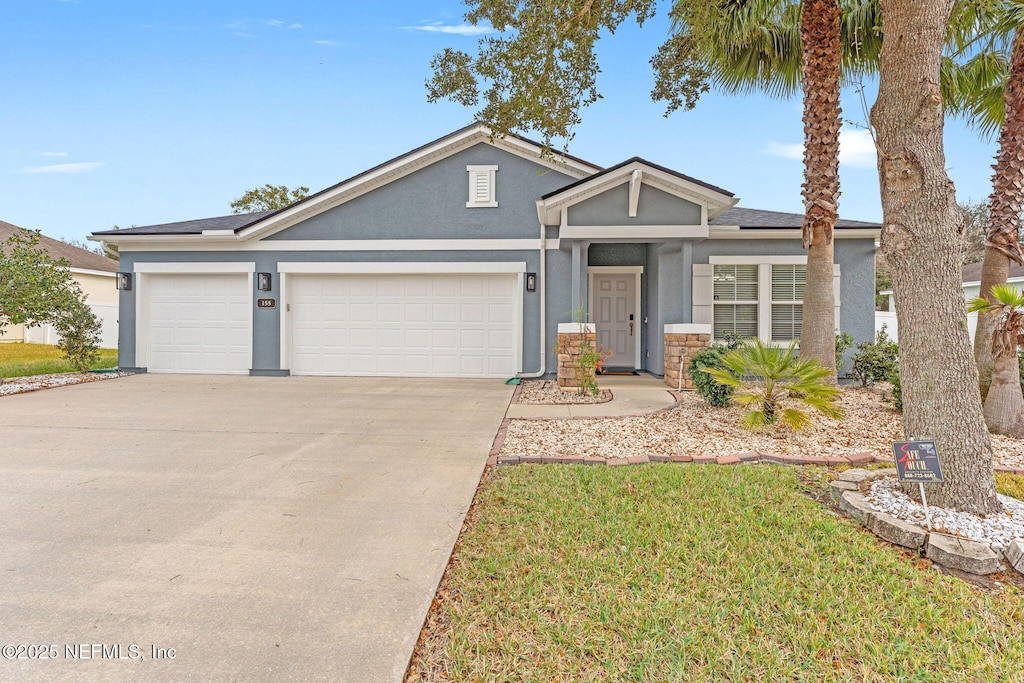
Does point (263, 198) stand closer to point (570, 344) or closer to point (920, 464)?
point (570, 344)

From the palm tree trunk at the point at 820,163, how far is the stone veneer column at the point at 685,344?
1.56 metres

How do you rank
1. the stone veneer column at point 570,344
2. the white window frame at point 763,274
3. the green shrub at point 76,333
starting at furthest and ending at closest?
1. the green shrub at point 76,333
2. the white window frame at point 763,274
3. the stone veneer column at point 570,344

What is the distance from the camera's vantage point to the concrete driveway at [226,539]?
7.36 feet

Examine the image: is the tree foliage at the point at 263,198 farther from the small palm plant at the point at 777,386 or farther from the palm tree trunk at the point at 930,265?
the palm tree trunk at the point at 930,265

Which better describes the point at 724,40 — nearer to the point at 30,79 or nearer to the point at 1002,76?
the point at 1002,76

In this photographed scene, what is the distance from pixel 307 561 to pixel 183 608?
0.64 meters

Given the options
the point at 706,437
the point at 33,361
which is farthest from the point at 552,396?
the point at 33,361

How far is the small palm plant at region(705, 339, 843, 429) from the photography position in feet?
18.1

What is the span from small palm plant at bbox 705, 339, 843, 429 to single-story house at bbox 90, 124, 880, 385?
3.67 meters

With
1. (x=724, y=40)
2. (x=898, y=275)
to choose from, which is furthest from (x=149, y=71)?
(x=898, y=275)

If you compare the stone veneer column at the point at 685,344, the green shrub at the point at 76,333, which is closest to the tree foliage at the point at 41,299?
the green shrub at the point at 76,333

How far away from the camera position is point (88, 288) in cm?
2039

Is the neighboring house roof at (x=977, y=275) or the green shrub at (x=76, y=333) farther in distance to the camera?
the neighboring house roof at (x=977, y=275)

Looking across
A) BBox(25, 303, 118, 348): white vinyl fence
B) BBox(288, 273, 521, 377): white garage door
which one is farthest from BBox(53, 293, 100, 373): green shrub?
BBox(25, 303, 118, 348): white vinyl fence
